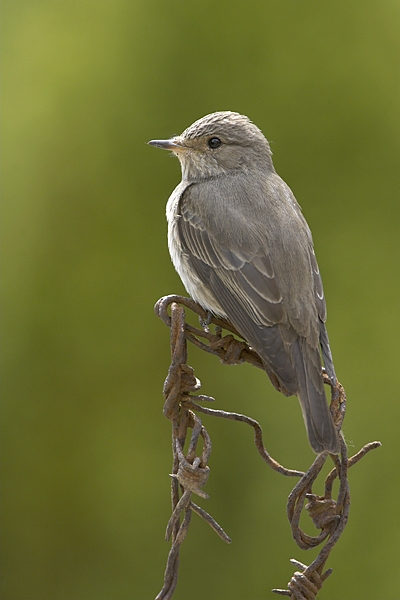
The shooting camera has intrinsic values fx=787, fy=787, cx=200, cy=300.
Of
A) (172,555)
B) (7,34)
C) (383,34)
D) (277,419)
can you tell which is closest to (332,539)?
(172,555)

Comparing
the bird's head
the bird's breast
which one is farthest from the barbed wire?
the bird's head

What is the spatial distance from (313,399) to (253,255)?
63 cm

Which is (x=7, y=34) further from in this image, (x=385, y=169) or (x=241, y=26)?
(x=385, y=169)

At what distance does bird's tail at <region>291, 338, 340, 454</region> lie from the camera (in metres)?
2.20

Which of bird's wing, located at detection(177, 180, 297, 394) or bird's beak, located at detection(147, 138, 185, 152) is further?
bird's beak, located at detection(147, 138, 185, 152)

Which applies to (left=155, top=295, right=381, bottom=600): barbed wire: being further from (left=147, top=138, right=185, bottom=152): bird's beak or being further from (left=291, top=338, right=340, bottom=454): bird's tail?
(left=147, top=138, right=185, bottom=152): bird's beak

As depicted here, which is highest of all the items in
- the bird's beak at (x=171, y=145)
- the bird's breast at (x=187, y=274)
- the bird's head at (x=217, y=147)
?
the bird's head at (x=217, y=147)

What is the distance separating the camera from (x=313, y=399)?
2.38 m

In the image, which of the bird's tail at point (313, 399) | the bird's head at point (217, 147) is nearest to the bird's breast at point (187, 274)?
the bird's head at point (217, 147)

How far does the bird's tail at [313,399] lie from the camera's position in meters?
2.20

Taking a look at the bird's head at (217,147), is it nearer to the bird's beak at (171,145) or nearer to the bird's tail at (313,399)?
the bird's beak at (171,145)

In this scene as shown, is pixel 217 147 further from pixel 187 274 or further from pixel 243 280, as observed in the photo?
pixel 243 280

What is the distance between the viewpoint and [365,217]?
14.1 ft

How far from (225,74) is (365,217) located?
109 centimetres
